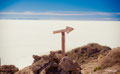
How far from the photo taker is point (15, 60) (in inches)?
297

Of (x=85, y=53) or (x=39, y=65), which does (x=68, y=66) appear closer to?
(x=39, y=65)

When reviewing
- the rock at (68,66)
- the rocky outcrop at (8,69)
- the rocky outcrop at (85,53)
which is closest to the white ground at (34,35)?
the rocky outcrop at (8,69)

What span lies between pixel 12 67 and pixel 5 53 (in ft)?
2.32

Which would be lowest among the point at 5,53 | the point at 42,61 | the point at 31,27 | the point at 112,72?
the point at 112,72

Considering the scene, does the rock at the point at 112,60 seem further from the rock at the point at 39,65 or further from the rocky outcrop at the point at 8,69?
the rocky outcrop at the point at 8,69

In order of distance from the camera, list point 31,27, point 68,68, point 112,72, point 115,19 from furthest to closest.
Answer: point 31,27
point 115,19
point 112,72
point 68,68

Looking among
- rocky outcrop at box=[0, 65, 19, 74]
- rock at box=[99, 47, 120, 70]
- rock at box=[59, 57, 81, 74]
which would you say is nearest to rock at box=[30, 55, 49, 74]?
rock at box=[59, 57, 81, 74]

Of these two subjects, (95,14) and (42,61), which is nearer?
(42,61)

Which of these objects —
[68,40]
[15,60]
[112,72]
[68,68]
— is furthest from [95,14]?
[15,60]

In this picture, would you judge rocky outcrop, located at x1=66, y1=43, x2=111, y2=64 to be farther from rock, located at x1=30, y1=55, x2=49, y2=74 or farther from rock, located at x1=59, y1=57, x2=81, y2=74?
rock, located at x1=30, y1=55, x2=49, y2=74

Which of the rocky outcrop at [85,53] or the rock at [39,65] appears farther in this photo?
the rocky outcrop at [85,53]

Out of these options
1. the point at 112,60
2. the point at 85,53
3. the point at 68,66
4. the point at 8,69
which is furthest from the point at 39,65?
the point at 85,53

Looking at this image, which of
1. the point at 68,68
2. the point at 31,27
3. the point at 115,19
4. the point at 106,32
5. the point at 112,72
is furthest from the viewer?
the point at 106,32

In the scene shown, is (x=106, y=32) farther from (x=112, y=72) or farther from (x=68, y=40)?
(x=112, y=72)
